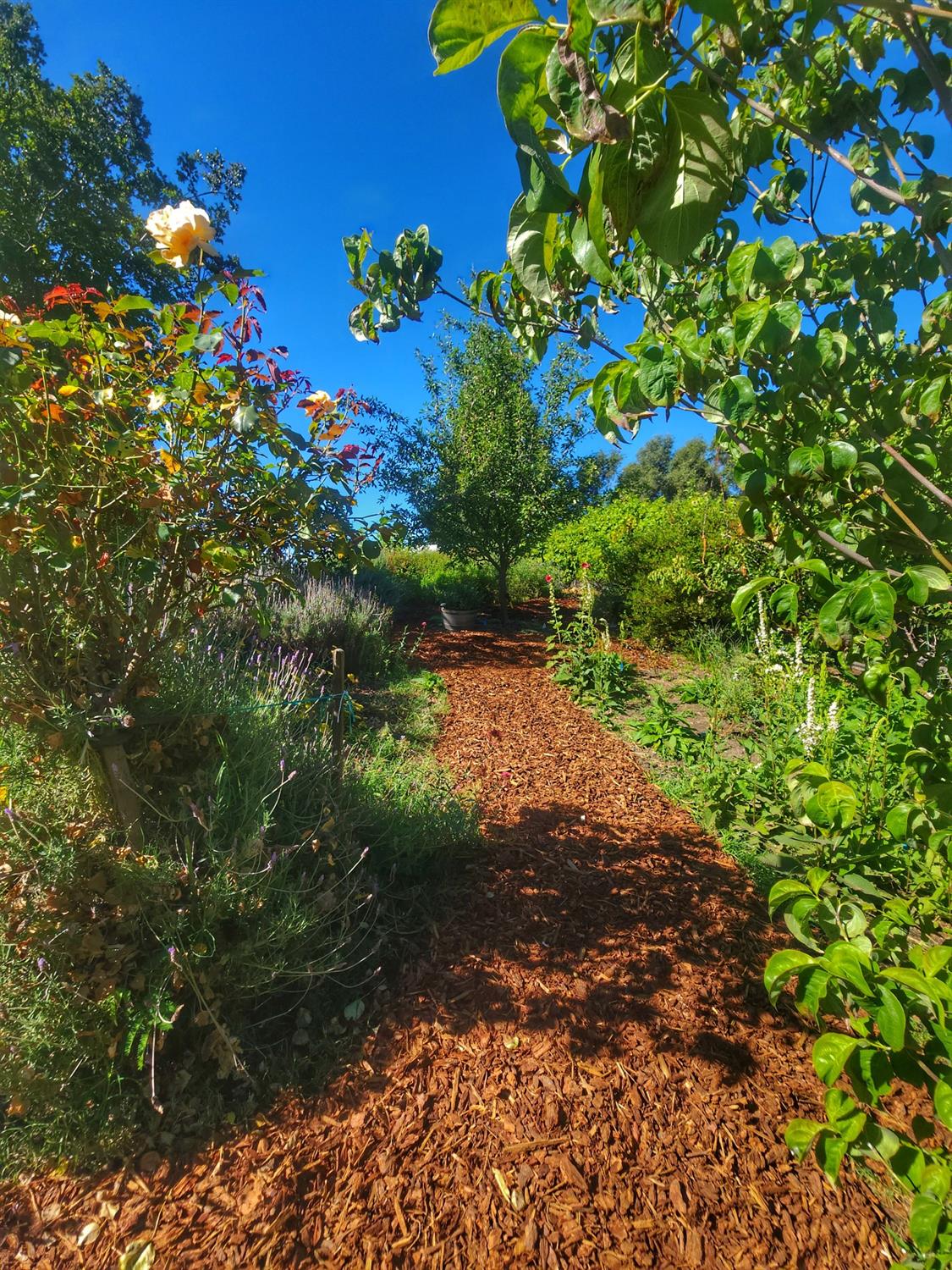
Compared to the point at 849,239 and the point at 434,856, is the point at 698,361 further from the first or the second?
the point at 434,856

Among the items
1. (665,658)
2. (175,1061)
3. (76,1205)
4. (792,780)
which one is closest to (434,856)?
(175,1061)

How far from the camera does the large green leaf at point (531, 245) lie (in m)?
0.71

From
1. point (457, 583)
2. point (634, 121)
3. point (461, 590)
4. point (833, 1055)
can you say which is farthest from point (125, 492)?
point (457, 583)

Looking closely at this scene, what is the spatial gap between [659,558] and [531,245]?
758 centimetres

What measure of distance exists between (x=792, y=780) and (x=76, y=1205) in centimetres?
221

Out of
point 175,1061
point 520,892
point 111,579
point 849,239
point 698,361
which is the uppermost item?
point 849,239

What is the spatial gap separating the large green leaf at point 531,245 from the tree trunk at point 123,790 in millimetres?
1862

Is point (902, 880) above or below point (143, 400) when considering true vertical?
below

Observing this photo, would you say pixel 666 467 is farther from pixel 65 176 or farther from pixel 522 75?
pixel 522 75

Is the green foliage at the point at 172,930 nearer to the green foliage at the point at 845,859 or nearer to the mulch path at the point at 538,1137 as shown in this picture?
the mulch path at the point at 538,1137

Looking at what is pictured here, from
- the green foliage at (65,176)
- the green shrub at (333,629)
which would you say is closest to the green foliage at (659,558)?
the green shrub at (333,629)

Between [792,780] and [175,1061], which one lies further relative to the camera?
[175,1061]

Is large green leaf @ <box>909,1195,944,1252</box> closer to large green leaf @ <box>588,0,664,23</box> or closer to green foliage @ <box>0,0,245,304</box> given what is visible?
large green leaf @ <box>588,0,664,23</box>

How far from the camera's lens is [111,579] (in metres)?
1.87
